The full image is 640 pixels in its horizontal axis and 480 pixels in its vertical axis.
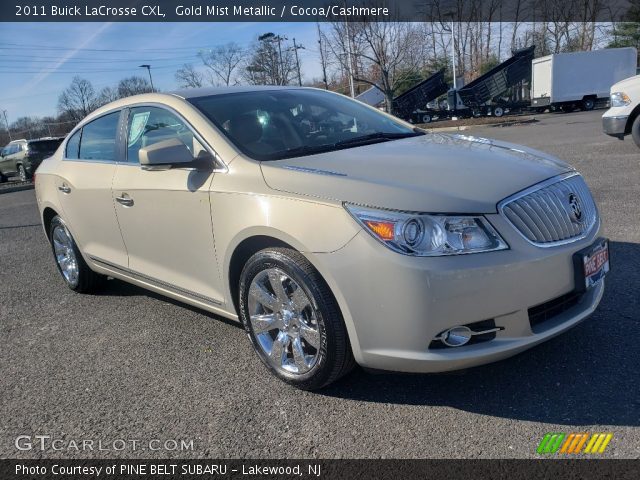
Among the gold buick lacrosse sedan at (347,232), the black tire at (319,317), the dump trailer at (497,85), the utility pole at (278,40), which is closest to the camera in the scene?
the gold buick lacrosse sedan at (347,232)

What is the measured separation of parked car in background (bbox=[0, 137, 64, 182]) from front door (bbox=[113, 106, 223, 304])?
1840cm

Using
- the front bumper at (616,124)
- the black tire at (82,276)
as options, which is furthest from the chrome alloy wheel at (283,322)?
the front bumper at (616,124)

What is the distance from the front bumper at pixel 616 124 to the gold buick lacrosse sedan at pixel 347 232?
6809 mm

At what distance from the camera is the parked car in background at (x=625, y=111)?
29.2 ft

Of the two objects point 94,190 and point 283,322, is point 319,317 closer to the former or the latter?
point 283,322

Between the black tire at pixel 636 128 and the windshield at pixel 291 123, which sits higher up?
the windshield at pixel 291 123

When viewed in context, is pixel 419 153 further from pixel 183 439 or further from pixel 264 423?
pixel 183 439

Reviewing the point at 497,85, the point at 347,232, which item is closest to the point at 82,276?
the point at 347,232

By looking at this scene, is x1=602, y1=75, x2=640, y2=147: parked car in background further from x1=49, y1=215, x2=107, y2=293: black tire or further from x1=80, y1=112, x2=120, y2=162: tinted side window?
x1=49, y1=215, x2=107, y2=293: black tire

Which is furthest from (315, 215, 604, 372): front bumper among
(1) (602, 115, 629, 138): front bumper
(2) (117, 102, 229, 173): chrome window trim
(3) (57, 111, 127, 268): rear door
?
(1) (602, 115, 629, 138): front bumper

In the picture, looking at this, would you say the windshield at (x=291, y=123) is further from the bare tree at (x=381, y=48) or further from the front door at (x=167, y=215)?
the bare tree at (x=381, y=48)

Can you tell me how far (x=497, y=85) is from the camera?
3228 cm

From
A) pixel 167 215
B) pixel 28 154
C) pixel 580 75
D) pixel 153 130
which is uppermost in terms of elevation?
pixel 580 75

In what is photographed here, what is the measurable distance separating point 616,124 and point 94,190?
8.52 m
